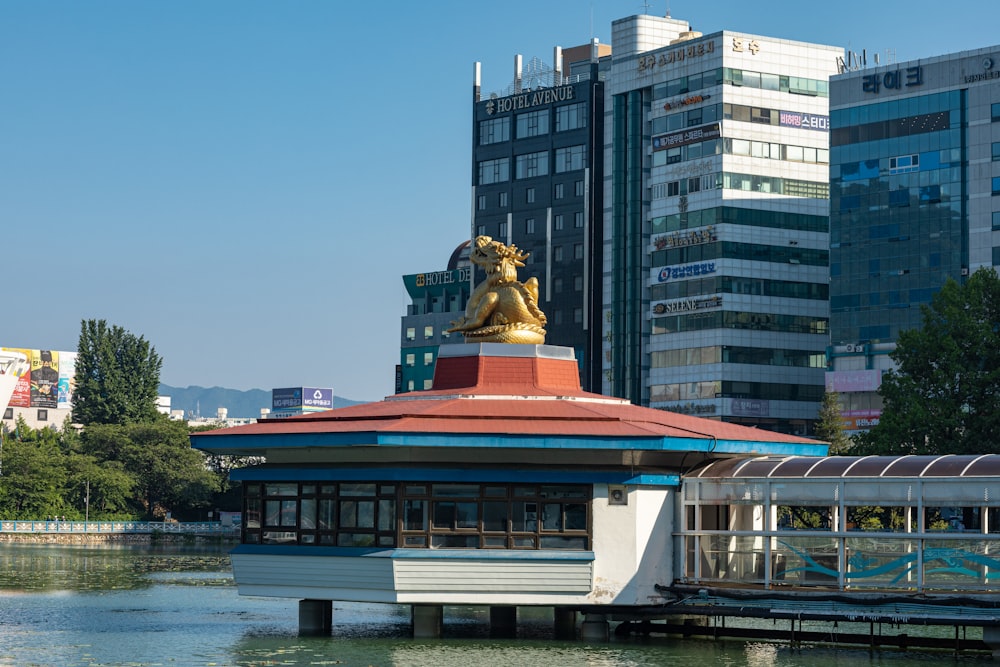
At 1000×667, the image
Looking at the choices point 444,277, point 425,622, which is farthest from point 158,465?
point 425,622

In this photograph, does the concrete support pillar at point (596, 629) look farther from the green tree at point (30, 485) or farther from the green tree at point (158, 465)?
the green tree at point (158, 465)

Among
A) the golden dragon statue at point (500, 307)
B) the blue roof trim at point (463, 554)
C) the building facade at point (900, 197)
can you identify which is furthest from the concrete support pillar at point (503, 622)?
the building facade at point (900, 197)

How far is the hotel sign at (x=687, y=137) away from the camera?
11938cm

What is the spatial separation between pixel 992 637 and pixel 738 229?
84.5 metres

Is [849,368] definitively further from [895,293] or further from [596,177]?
[596,177]

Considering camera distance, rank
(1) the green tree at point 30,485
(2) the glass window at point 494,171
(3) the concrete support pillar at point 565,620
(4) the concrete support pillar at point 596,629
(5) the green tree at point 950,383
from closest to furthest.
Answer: (4) the concrete support pillar at point 596,629, (3) the concrete support pillar at point 565,620, (5) the green tree at point 950,383, (1) the green tree at point 30,485, (2) the glass window at point 494,171

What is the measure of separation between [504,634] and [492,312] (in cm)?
859

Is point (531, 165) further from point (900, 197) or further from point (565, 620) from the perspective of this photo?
point (565, 620)

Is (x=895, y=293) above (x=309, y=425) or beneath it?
above

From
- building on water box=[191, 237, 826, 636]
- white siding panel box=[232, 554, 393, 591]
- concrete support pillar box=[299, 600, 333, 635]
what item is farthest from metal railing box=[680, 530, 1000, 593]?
concrete support pillar box=[299, 600, 333, 635]

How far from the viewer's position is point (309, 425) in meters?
40.5

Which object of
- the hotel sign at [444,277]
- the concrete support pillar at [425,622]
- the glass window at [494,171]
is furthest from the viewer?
the hotel sign at [444,277]

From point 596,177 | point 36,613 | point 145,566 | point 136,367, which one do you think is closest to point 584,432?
point 36,613

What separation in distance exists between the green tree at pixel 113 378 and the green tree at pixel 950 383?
110 meters
